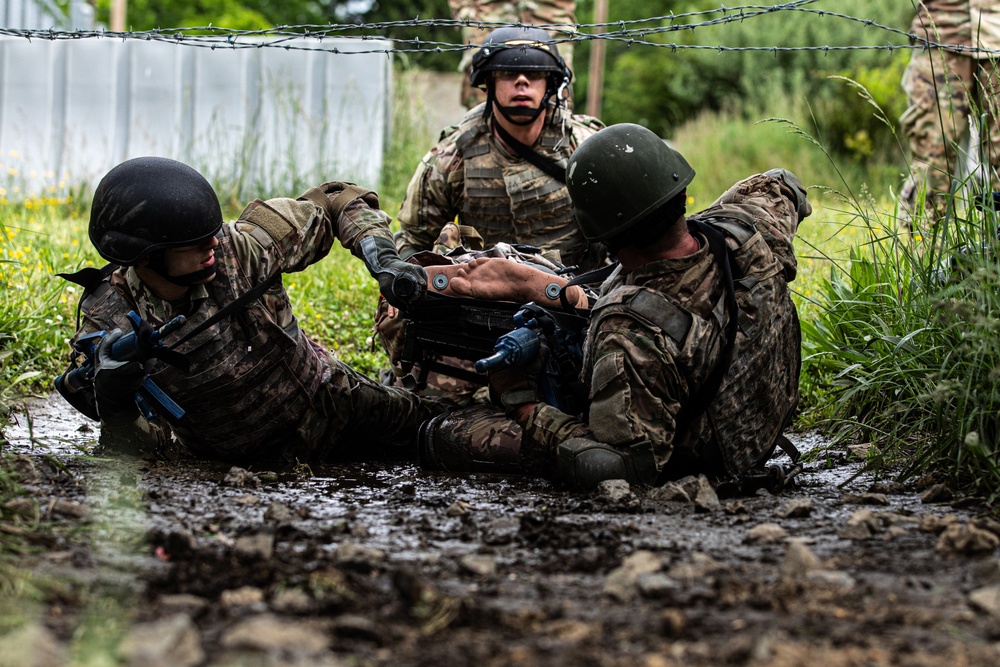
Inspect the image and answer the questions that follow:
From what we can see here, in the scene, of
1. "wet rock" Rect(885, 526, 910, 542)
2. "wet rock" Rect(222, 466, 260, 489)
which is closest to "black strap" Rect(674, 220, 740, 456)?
"wet rock" Rect(885, 526, 910, 542)

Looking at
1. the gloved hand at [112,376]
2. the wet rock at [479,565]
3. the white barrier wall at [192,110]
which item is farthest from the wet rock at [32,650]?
the white barrier wall at [192,110]

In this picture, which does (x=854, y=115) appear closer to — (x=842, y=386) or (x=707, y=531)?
(x=842, y=386)

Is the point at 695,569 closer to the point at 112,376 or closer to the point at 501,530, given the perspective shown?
the point at 501,530

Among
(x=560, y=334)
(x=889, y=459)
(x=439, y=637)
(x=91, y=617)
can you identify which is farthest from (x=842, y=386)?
(x=91, y=617)

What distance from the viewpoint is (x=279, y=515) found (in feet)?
10.8

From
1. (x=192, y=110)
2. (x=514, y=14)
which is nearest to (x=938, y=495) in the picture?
(x=514, y=14)

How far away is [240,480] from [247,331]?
635 mm

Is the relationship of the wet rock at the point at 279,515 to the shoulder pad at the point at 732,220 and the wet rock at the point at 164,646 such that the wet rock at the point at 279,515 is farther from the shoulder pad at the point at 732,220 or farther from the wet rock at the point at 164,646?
the shoulder pad at the point at 732,220

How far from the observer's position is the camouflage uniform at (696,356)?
12.2 feet

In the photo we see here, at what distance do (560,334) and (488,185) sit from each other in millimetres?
1928

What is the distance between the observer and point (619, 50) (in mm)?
30938

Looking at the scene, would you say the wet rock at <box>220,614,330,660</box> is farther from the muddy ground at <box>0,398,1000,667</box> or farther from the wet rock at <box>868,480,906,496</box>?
the wet rock at <box>868,480,906,496</box>

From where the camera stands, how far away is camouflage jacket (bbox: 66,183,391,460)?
13.8ft

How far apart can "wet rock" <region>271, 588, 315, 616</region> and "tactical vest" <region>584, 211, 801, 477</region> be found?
168 cm
